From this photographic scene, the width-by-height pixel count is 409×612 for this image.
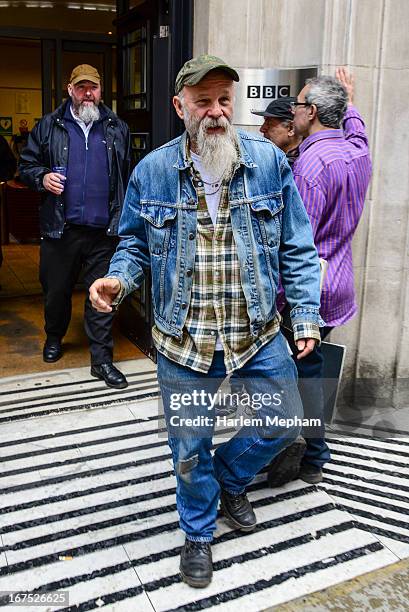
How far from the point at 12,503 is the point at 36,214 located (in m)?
7.47

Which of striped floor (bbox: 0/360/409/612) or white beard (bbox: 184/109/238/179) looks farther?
striped floor (bbox: 0/360/409/612)

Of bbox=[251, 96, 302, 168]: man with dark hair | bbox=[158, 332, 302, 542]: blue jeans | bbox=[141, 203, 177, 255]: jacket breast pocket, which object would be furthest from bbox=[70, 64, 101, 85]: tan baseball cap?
bbox=[158, 332, 302, 542]: blue jeans

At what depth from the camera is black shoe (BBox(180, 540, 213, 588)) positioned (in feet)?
8.73

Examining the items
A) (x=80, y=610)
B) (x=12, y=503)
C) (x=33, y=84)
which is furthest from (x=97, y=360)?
(x=33, y=84)

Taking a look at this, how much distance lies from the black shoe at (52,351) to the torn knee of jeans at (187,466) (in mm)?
2674

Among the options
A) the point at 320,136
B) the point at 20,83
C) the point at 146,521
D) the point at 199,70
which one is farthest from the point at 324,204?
the point at 20,83

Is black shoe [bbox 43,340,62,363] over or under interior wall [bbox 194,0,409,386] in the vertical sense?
under

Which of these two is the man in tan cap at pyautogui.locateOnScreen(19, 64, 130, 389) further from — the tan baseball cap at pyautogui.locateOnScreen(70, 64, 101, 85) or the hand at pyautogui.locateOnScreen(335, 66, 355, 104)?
the hand at pyautogui.locateOnScreen(335, 66, 355, 104)

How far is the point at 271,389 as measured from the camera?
8.93 feet

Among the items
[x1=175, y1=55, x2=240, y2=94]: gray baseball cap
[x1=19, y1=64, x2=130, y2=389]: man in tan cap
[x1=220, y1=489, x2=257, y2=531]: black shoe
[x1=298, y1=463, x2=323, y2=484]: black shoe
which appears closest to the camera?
[x1=175, y1=55, x2=240, y2=94]: gray baseball cap

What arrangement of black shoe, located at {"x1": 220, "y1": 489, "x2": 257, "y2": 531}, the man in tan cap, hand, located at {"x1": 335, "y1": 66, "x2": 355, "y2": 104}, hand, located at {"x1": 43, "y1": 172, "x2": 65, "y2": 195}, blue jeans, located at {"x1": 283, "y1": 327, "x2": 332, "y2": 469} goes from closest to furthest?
black shoe, located at {"x1": 220, "y1": 489, "x2": 257, "y2": 531} < blue jeans, located at {"x1": 283, "y1": 327, "x2": 332, "y2": 469} < hand, located at {"x1": 335, "y1": 66, "x2": 355, "y2": 104} < hand, located at {"x1": 43, "y1": 172, "x2": 65, "y2": 195} < the man in tan cap

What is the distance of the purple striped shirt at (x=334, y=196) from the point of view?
3.19 m

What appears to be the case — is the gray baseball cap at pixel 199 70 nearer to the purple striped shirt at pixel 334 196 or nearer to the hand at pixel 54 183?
the purple striped shirt at pixel 334 196

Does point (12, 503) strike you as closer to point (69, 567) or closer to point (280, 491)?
point (69, 567)
